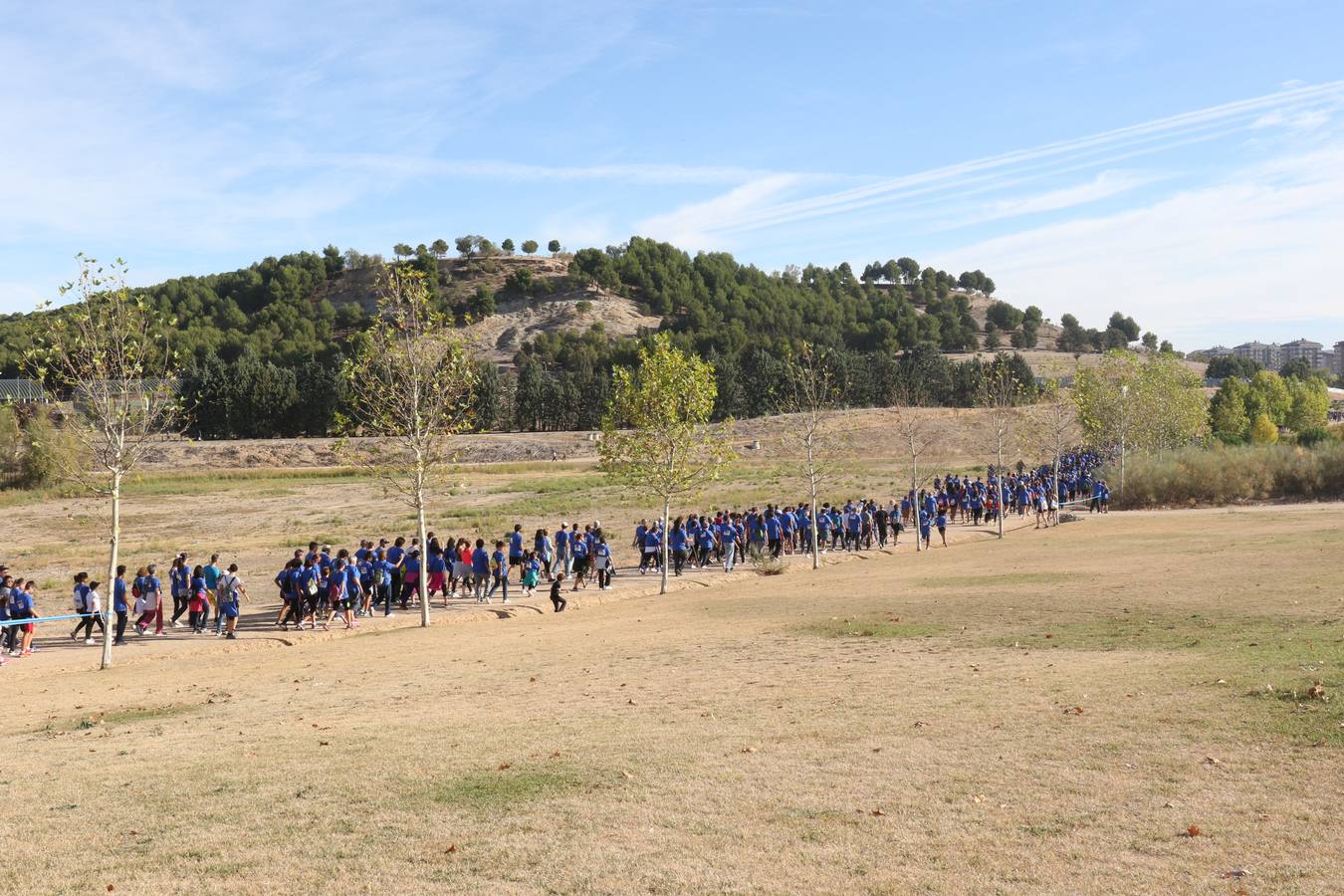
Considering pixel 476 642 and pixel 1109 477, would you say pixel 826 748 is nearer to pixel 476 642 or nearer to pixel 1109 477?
pixel 476 642

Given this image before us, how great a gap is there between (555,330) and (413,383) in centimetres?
14111

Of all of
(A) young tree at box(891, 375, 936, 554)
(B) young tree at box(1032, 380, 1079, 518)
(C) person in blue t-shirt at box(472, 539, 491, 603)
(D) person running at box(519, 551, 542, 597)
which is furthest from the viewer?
(A) young tree at box(891, 375, 936, 554)

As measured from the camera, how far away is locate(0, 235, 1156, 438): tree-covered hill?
107688 millimetres

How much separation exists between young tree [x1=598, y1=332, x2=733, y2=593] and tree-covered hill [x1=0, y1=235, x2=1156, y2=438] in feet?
255

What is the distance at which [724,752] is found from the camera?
1098 cm

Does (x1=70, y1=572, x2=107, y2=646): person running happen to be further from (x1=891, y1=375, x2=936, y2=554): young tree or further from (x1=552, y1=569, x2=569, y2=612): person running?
(x1=891, y1=375, x2=936, y2=554): young tree

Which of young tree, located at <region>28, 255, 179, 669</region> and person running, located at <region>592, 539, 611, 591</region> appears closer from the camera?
young tree, located at <region>28, 255, 179, 669</region>

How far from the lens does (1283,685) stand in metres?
12.1

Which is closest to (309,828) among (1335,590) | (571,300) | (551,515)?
(1335,590)

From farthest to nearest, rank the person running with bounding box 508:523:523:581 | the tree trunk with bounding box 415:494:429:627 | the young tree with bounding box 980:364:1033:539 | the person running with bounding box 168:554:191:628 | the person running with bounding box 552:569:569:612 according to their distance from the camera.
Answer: the young tree with bounding box 980:364:1033:539, the person running with bounding box 508:523:523:581, the person running with bounding box 552:569:569:612, the person running with bounding box 168:554:191:628, the tree trunk with bounding box 415:494:429:627

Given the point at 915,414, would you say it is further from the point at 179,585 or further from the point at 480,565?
the point at 179,585

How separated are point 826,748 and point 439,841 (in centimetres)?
414

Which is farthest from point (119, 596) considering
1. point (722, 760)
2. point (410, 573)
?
point (722, 760)

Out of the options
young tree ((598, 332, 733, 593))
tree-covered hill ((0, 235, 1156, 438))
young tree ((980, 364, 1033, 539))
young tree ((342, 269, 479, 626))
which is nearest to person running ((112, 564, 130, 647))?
young tree ((342, 269, 479, 626))
